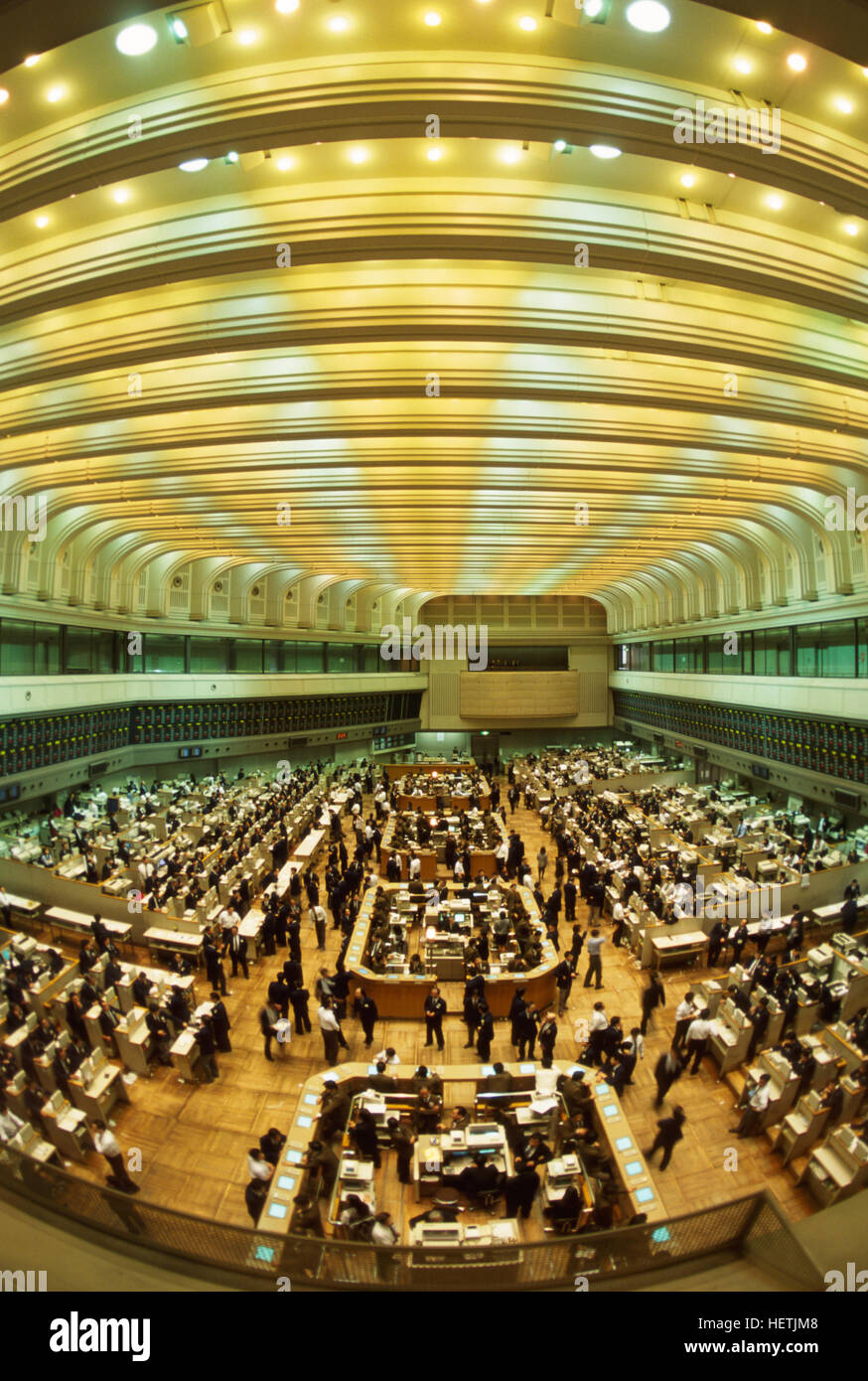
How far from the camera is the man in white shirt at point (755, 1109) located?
716 cm

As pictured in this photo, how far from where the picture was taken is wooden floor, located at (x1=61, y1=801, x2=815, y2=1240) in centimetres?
654

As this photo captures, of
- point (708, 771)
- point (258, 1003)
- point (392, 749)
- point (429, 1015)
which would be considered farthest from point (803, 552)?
point (392, 749)

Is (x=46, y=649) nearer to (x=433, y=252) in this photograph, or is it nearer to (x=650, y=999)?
(x=433, y=252)

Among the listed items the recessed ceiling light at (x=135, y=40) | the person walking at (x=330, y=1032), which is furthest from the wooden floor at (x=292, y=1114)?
the recessed ceiling light at (x=135, y=40)

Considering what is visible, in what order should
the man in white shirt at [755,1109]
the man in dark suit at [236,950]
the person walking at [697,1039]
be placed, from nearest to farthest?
the man in white shirt at [755,1109] → the person walking at [697,1039] → the man in dark suit at [236,950]

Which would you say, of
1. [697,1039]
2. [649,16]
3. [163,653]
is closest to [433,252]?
[649,16]

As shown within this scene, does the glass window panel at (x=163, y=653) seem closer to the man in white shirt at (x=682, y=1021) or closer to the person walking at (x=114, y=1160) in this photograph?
the person walking at (x=114, y=1160)

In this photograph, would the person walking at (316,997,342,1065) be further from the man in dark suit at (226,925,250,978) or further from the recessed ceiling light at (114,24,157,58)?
the recessed ceiling light at (114,24,157,58)

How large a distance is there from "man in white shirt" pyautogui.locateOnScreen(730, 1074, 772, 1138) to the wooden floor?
0.12 m

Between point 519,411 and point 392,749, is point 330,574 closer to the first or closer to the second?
point 392,749

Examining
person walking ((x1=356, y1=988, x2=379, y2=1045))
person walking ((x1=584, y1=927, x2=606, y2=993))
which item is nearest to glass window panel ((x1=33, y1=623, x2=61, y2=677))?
person walking ((x1=356, y1=988, x2=379, y2=1045))

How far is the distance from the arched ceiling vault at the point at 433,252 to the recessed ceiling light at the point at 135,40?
50 millimetres

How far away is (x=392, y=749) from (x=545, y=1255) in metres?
31.2

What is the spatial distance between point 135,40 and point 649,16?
10.0 feet
